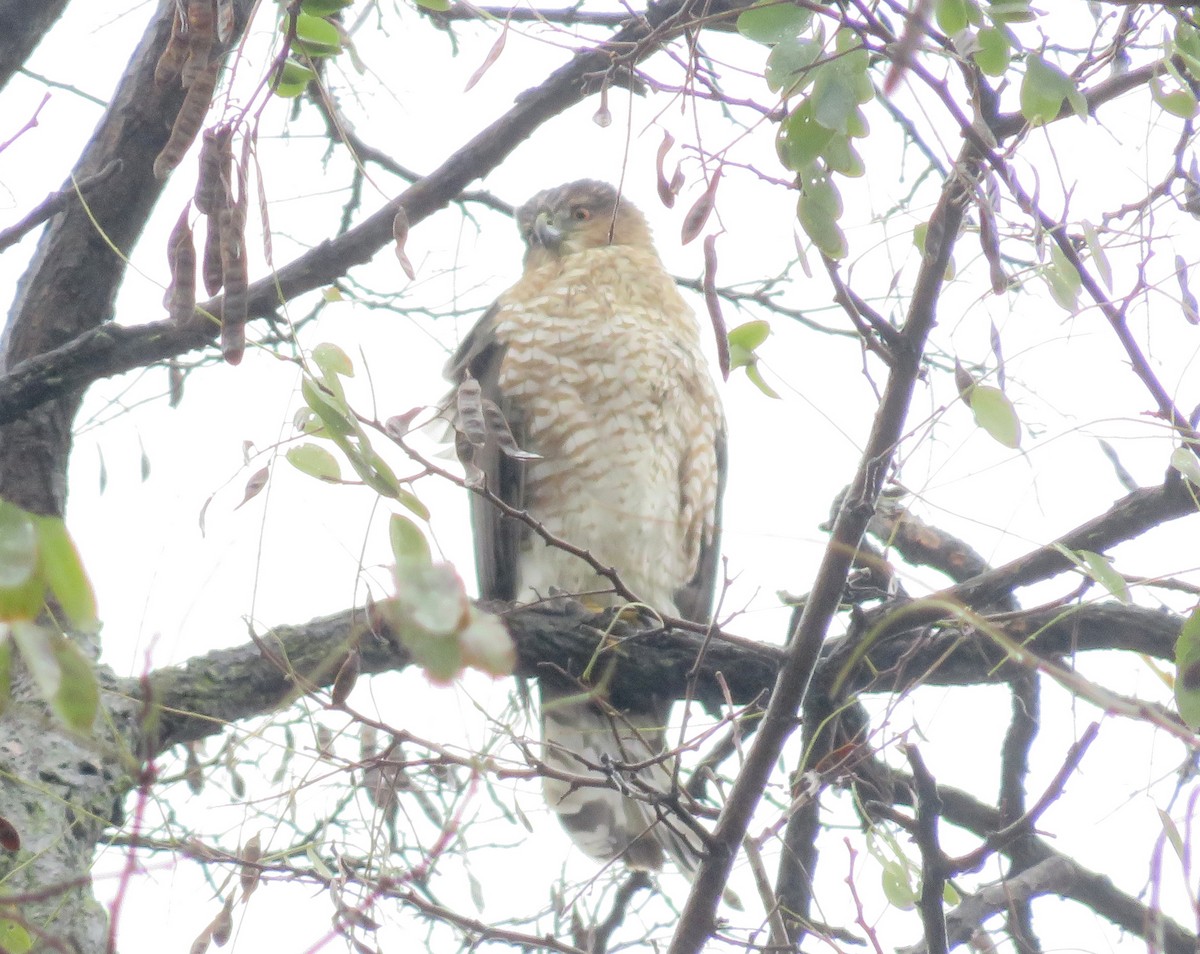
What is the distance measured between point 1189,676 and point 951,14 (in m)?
0.90

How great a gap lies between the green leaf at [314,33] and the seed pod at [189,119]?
0.16 m

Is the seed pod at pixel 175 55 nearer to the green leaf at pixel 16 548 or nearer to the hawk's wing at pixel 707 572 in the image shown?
the green leaf at pixel 16 548

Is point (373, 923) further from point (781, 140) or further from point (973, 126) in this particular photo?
point (973, 126)

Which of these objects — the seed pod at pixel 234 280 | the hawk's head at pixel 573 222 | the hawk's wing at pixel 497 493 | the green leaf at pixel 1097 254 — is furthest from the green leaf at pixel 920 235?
the hawk's head at pixel 573 222

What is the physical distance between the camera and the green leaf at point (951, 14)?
1545mm

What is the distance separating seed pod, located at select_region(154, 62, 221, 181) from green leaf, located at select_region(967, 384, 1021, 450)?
3.57 feet

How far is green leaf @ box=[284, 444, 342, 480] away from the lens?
154cm

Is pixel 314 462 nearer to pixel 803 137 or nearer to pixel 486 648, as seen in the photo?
pixel 486 648

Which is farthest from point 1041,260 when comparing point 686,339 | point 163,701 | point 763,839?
point 686,339

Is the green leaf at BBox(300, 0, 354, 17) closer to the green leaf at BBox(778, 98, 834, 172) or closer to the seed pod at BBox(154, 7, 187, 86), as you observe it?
the seed pod at BBox(154, 7, 187, 86)

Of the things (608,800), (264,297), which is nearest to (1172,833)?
(264,297)

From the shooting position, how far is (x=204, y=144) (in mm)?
1708

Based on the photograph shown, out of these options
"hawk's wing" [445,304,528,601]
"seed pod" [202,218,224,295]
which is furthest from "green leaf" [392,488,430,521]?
"hawk's wing" [445,304,528,601]

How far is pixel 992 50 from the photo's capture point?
1645mm
